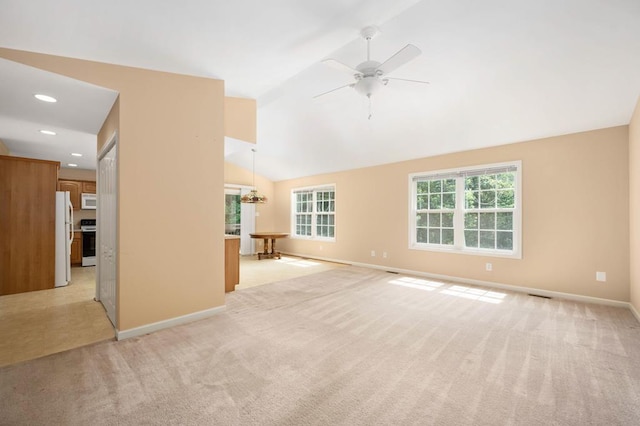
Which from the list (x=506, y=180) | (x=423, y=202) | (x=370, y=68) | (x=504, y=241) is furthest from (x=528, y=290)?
(x=370, y=68)

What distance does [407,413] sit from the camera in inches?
65.2

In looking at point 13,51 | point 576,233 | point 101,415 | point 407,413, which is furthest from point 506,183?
point 13,51

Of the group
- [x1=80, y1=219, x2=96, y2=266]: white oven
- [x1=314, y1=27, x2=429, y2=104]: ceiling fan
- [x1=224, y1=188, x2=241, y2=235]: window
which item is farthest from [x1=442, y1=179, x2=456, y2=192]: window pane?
[x1=80, y1=219, x2=96, y2=266]: white oven

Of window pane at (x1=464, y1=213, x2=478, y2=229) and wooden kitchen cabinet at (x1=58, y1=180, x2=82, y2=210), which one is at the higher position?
wooden kitchen cabinet at (x1=58, y1=180, x2=82, y2=210)

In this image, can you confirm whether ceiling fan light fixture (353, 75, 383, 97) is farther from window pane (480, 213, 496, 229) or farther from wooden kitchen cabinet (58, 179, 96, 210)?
wooden kitchen cabinet (58, 179, 96, 210)

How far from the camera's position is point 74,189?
6340 millimetres

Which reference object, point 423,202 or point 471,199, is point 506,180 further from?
point 423,202

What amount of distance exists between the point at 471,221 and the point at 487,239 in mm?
388

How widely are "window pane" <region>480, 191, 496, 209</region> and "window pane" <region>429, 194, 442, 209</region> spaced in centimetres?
71

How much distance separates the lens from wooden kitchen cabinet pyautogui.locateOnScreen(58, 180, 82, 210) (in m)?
6.24

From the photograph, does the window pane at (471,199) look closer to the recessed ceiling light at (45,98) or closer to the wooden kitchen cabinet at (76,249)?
the recessed ceiling light at (45,98)

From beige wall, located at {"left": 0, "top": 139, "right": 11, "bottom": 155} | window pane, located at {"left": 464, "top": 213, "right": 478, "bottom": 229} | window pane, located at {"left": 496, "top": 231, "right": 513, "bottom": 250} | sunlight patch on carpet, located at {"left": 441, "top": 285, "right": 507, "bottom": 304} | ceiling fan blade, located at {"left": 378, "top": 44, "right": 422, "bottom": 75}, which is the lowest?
sunlight patch on carpet, located at {"left": 441, "top": 285, "right": 507, "bottom": 304}

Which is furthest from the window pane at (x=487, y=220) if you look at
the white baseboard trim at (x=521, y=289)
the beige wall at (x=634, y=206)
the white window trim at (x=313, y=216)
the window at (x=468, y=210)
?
the white window trim at (x=313, y=216)

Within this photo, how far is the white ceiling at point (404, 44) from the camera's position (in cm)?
211
